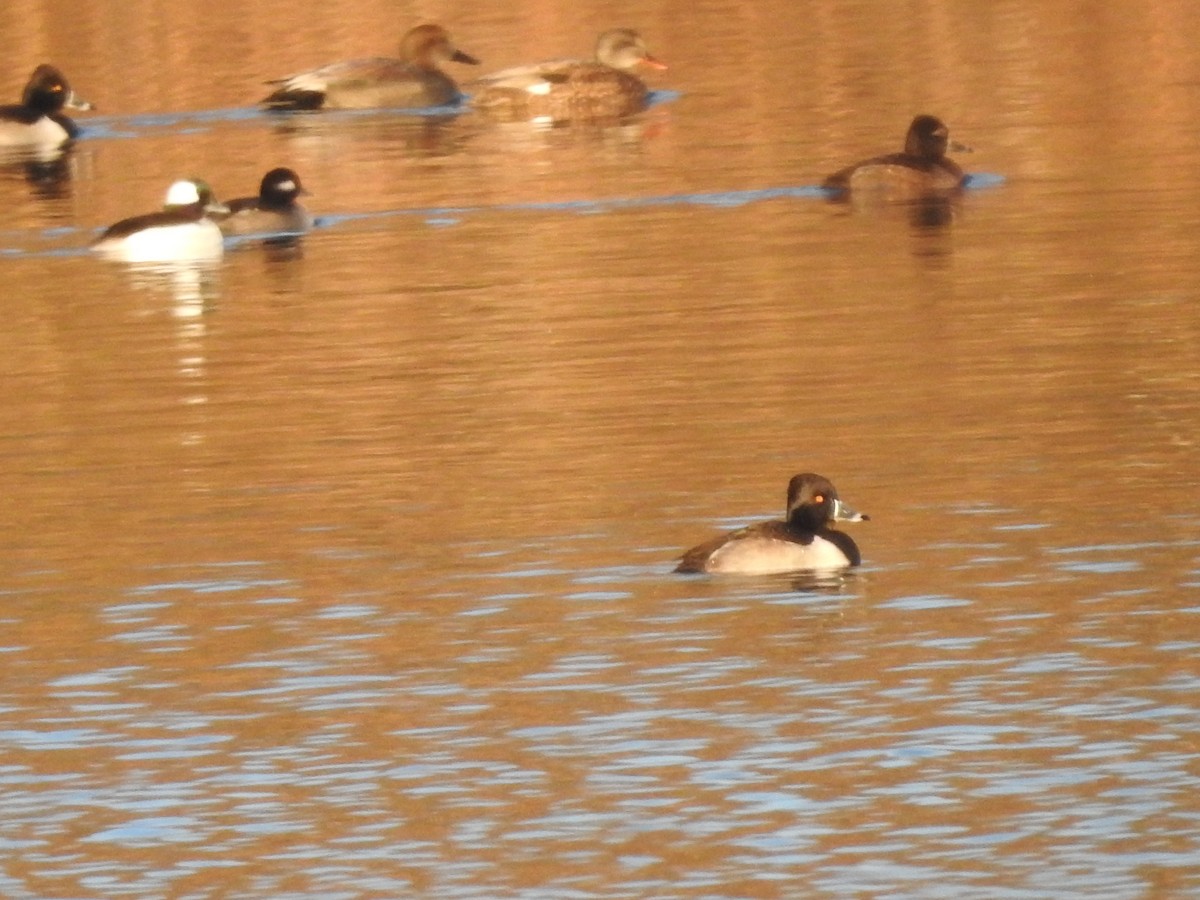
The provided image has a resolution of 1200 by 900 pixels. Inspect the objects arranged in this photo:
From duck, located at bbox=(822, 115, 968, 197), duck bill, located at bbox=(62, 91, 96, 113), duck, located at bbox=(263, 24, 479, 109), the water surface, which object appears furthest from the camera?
duck, located at bbox=(263, 24, 479, 109)

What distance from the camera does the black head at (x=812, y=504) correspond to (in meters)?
14.4

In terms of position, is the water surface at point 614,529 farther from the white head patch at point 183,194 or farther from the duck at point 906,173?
the white head patch at point 183,194

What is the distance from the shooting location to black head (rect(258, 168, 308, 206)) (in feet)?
87.1

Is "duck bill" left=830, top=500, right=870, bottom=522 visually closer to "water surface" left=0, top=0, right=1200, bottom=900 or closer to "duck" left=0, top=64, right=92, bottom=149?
"water surface" left=0, top=0, right=1200, bottom=900

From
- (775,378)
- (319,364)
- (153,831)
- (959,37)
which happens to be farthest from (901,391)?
(959,37)

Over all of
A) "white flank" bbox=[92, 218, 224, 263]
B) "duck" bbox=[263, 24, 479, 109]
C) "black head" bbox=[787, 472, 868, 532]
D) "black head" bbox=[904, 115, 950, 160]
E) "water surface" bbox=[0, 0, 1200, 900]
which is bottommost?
"water surface" bbox=[0, 0, 1200, 900]

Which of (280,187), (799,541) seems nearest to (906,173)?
(280,187)

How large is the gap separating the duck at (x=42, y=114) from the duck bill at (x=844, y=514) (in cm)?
2221

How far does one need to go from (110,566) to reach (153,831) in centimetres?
445

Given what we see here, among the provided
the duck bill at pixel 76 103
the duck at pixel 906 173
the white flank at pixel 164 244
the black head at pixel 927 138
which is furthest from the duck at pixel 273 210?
the duck bill at pixel 76 103

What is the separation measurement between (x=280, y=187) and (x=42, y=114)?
968 centimetres

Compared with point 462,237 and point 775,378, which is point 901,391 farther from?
point 462,237

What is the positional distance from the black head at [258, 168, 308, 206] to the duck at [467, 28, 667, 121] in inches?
341

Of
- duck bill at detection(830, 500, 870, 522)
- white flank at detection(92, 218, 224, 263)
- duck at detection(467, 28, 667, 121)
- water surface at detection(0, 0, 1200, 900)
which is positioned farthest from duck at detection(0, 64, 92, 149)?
duck bill at detection(830, 500, 870, 522)
